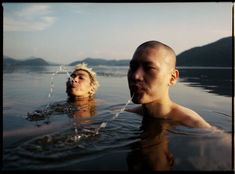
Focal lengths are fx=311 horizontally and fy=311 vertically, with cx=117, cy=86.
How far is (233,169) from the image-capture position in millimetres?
3045

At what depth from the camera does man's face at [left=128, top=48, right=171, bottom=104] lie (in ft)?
15.3

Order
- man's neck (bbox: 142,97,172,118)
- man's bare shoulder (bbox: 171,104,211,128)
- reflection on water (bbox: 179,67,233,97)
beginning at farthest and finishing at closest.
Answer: reflection on water (bbox: 179,67,233,97), man's neck (bbox: 142,97,172,118), man's bare shoulder (bbox: 171,104,211,128)

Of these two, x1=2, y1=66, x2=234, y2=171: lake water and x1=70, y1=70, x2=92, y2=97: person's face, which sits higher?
x1=70, y1=70, x2=92, y2=97: person's face

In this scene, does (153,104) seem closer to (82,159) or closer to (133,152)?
(133,152)

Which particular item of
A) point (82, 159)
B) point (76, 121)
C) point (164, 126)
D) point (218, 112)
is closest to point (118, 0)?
point (82, 159)

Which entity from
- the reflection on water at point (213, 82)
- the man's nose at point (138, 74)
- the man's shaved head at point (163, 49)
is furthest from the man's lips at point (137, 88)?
the reflection on water at point (213, 82)

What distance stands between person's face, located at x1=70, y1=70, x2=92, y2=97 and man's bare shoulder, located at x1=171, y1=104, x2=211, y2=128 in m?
3.90

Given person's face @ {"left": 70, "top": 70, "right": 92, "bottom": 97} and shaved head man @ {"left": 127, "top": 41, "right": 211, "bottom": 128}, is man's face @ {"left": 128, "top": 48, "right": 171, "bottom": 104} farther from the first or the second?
person's face @ {"left": 70, "top": 70, "right": 92, "bottom": 97}

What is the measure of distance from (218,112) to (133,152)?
4.36 m

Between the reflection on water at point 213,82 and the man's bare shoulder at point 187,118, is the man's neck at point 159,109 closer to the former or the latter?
the man's bare shoulder at point 187,118

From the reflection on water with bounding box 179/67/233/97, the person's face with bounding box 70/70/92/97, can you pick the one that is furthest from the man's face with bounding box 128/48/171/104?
the reflection on water with bounding box 179/67/233/97

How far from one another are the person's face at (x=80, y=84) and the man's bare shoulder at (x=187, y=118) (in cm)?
390

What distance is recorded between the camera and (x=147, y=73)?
4.71 metres

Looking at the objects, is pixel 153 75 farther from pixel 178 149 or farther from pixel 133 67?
pixel 178 149
